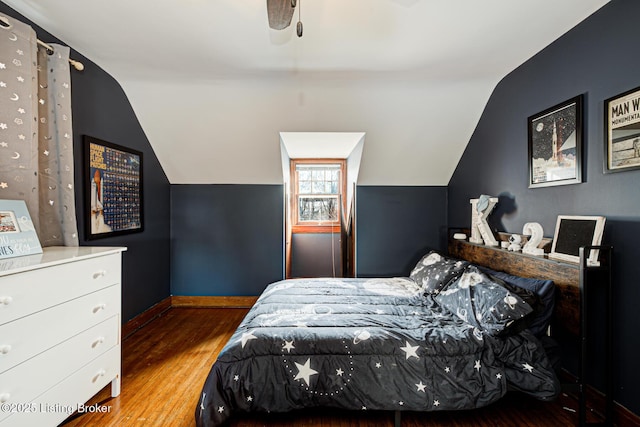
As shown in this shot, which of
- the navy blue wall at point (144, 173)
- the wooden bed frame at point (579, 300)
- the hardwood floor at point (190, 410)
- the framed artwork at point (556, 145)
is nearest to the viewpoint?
the wooden bed frame at point (579, 300)

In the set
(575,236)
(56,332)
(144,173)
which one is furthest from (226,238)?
(575,236)

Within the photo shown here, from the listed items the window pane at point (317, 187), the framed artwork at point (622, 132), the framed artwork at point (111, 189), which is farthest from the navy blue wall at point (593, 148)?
the framed artwork at point (111, 189)

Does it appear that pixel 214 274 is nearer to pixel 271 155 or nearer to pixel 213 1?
pixel 271 155

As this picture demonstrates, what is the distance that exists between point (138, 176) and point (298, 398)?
2.66 meters

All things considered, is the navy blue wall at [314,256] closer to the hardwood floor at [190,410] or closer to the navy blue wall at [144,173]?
the navy blue wall at [144,173]

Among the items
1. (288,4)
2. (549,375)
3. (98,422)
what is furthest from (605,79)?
(98,422)

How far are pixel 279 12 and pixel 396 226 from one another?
292 cm

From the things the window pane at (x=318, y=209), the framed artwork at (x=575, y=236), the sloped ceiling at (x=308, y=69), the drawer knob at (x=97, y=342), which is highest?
the sloped ceiling at (x=308, y=69)

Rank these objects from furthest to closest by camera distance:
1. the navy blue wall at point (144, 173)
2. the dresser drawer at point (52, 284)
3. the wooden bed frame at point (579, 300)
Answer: the navy blue wall at point (144, 173)
the wooden bed frame at point (579, 300)
the dresser drawer at point (52, 284)

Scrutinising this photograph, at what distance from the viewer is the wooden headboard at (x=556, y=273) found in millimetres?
1635

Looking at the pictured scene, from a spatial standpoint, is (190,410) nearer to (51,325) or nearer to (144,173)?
(51,325)

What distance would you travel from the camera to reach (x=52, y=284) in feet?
4.64

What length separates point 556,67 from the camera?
2.03 metres

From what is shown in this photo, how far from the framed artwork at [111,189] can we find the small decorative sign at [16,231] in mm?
756
